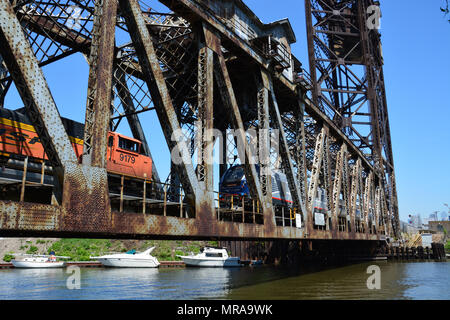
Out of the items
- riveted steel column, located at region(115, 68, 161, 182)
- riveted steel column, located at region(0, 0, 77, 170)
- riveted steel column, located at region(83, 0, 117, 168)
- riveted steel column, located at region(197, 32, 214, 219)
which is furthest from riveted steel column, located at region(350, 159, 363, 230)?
riveted steel column, located at region(0, 0, 77, 170)

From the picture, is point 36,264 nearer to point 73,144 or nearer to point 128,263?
point 128,263

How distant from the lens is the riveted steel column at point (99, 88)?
323 inches

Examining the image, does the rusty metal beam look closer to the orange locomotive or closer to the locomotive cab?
the orange locomotive

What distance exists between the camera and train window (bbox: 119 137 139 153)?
1680 cm

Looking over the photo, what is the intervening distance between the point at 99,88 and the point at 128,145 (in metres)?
9.04

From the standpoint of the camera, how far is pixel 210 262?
38406 millimetres

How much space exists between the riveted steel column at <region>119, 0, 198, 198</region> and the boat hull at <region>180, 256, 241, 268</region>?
95.7ft

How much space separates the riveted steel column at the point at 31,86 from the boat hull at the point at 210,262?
3255 centimetres

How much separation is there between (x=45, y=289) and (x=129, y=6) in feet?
49.0

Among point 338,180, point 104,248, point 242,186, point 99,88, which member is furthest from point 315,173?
point 104,248

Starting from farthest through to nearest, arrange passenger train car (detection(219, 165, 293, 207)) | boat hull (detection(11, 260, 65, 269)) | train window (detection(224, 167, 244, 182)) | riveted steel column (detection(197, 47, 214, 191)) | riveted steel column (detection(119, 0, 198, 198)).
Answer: boat hull (detection(11, 260, 65, 269))
train window (detection(224, 167, 244, 182))
passenger train car (detection(219, 165, 293, 207))
riveted steel column (detection(197, 47, 214, 191))
riveted steel column (detection(119, 0, 198, 198))

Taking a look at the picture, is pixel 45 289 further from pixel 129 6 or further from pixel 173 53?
pixel 129 6

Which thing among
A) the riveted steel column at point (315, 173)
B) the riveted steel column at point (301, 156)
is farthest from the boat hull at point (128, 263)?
the riveted steel column at point (315, 173)
